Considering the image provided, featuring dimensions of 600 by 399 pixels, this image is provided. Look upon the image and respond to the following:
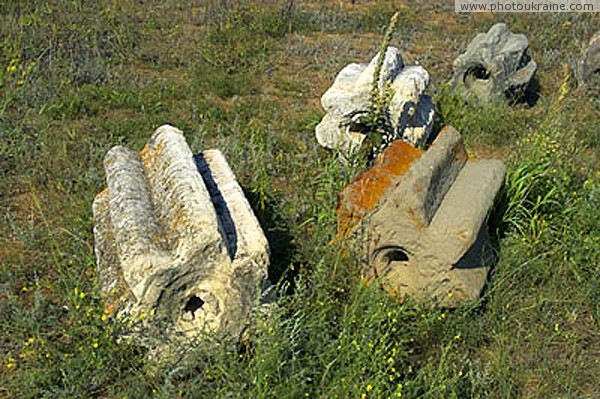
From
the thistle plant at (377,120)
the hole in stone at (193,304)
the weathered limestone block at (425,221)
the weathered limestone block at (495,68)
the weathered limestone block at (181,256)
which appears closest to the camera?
the weathered limestone block at (181,256)

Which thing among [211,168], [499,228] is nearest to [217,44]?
[211,168]

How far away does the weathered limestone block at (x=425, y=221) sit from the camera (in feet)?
11.6

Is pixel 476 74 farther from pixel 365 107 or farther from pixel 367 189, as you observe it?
pixel 367 189

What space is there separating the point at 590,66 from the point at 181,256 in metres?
6.52

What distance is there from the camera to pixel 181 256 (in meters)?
3.01

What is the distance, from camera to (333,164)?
470 centimetres

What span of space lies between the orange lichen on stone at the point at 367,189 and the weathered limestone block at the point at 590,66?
15.0ft

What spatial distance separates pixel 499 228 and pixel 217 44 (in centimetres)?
534

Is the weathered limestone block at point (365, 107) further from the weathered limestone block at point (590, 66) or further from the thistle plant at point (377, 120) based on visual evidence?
the weathered limestone block at point (590, 66)

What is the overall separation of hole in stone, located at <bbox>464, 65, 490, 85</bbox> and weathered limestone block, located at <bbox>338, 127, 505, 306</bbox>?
3.51 metres

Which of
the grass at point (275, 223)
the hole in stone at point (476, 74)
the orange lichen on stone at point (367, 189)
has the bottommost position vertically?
the grass at point (275, 223)

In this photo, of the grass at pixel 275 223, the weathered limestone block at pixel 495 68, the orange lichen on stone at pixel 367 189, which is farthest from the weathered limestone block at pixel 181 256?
the weathered limestone block at pixel 495 68

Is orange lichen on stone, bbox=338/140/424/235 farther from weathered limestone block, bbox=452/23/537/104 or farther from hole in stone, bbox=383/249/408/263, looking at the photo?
weathered limestone block, bbox=452/23/537/104

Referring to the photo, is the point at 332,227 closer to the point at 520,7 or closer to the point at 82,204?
the point at 82,204
